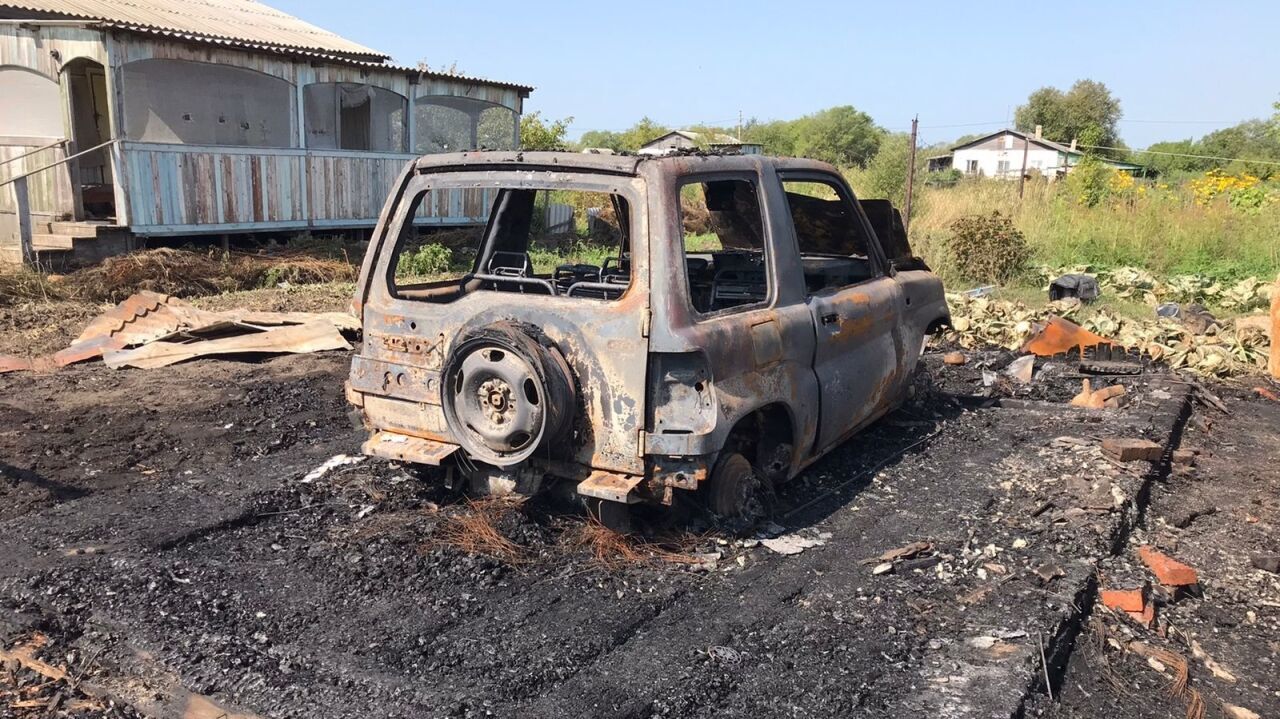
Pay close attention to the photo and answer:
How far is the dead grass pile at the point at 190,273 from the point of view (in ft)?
37.0

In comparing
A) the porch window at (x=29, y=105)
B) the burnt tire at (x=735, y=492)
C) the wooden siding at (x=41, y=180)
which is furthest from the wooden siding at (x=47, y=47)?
the burnt tire at (x=735, y=492)

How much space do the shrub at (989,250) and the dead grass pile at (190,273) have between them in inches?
368

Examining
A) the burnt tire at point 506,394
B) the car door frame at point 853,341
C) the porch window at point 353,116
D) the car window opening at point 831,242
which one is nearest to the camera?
the burnt tire at point 506,394

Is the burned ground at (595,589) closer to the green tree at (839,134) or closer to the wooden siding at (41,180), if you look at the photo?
the wooden siding at (41,180)

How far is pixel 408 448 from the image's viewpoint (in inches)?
170

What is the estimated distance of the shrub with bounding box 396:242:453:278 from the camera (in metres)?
14.7

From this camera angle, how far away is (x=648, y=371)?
3740 millimetres

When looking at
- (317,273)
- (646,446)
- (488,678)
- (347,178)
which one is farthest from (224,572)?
(347,178)

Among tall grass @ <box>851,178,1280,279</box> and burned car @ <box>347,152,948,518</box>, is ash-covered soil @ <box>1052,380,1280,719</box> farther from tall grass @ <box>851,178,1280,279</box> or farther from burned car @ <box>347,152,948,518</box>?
tall grass @ <box>851,178,1280,279</box>

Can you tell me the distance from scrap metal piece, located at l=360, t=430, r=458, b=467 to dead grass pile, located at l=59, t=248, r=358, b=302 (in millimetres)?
8578

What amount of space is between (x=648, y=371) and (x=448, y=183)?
1418 mm

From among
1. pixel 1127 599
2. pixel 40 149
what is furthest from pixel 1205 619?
pixel 40 149

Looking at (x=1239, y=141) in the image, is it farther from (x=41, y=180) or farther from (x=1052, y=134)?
(x=41, y=180)

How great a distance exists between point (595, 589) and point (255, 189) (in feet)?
41.1
